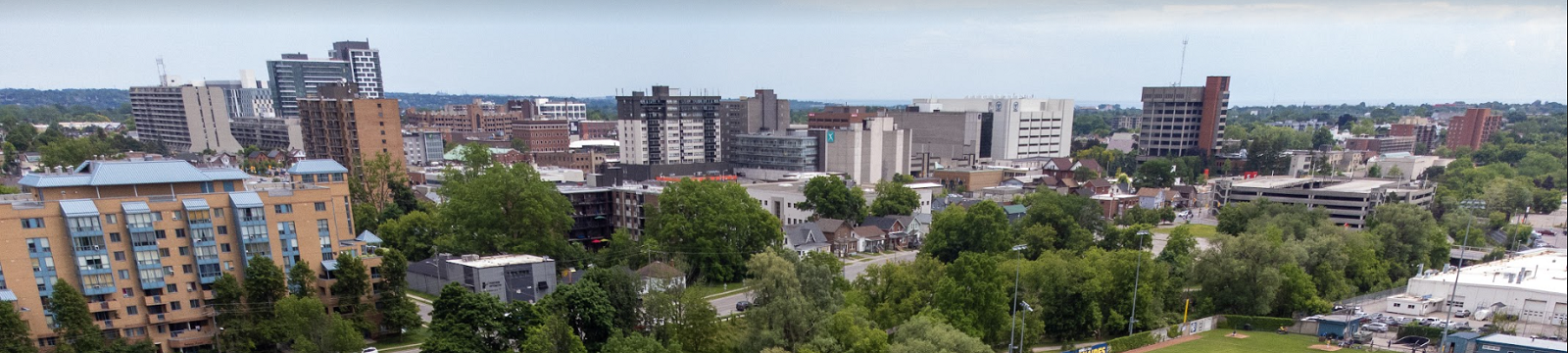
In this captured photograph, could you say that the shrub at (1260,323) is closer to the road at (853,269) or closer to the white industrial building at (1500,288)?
the white industrial building at (1500,288)

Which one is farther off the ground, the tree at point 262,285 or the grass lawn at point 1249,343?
the tree at point 262,285

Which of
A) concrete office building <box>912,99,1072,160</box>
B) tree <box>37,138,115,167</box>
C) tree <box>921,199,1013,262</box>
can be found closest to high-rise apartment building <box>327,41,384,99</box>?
tree <box>37,138,115,167</box>

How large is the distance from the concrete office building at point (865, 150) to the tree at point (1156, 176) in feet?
66.1

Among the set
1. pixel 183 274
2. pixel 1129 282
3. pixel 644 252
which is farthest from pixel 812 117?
pixel 183 274

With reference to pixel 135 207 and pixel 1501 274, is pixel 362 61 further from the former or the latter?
pixel 1501 274

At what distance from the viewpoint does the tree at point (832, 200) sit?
42812mm

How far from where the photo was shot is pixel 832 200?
42.8 metres

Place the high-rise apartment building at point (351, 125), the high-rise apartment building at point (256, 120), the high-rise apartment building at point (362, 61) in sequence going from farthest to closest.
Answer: the high-rise apartment building at point (362, 61) < the high-rise apartment building at point (256, 120) < the high-rise apartment building at point (351, 125)

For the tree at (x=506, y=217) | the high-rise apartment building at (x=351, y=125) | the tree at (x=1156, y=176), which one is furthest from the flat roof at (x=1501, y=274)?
the high-rise apartment building at (x=351, y=125)

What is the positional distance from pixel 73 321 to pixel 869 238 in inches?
1255

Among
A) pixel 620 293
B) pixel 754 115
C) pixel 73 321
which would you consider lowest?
pixel 73 321

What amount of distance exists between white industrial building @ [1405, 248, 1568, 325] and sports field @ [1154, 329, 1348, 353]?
4601 millimetres

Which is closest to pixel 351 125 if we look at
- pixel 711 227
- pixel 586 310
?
pixel 711 227

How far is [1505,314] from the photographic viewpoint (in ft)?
86.6
